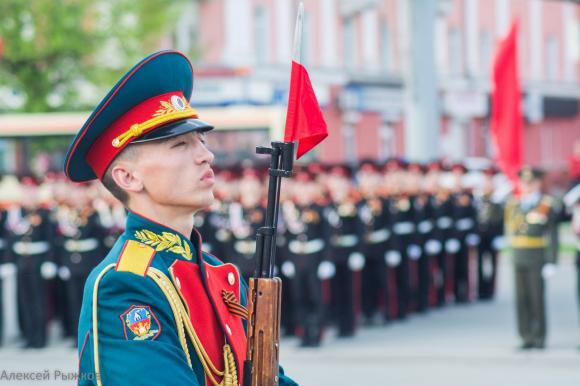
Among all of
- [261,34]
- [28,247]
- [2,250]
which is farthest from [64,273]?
[261,34]

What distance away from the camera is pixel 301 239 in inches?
426

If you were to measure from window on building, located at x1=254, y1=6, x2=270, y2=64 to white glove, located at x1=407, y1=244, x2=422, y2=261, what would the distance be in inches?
730

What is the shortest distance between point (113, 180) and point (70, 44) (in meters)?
20.9

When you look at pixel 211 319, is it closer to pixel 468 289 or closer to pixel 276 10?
pixel 468 289

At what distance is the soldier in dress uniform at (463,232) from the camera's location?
13.8 meters

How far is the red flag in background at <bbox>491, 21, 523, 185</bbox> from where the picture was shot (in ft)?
34.7

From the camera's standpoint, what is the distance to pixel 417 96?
15742mm

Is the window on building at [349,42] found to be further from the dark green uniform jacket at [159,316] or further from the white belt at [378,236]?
the dark green uniform jacket at [159,316]

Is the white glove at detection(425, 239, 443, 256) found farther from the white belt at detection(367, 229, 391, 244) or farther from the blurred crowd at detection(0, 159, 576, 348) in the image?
the white belt at detection(367, 229, 391, 244)

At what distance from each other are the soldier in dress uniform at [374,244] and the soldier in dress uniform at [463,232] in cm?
160

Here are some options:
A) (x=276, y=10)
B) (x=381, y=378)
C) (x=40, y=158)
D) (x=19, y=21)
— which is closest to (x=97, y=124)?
(x=381, y=378)

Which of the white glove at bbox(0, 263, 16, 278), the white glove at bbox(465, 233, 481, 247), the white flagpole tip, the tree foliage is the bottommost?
the white glove at bbox(0, 263, 16, 278)

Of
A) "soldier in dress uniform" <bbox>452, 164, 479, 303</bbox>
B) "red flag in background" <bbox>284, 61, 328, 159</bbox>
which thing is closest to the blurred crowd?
"soldier in dress uniform" <bbox>452, 164, 479, 303</bbox>

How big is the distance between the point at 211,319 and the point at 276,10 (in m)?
29.6
